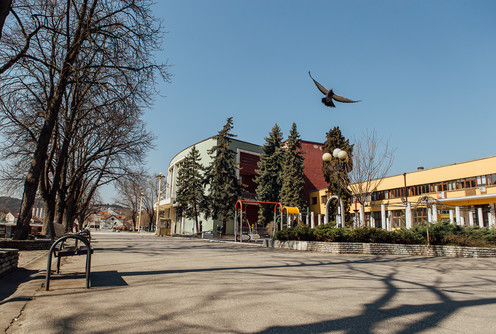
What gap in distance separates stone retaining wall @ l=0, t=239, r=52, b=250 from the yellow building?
24601 millimetres

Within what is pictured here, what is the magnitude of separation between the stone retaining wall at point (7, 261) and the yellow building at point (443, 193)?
27.4m

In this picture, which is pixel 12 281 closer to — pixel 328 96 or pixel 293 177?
pixel 328 96

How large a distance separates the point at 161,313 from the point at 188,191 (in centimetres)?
4168

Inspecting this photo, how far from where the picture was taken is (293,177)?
4288 centimetres

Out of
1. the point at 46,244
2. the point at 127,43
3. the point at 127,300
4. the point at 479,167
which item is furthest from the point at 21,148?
the point at 479,167

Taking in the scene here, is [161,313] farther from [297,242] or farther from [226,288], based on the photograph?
[297,242]

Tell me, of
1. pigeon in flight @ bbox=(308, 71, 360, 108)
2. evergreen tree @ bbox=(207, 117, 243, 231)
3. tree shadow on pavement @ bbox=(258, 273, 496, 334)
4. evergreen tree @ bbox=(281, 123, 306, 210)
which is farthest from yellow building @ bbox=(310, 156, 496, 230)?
tree shadow on pavement @ bbox=(258, 273, 496, 334)

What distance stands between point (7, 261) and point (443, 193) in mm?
41875

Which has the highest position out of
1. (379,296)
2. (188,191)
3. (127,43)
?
(127,43)

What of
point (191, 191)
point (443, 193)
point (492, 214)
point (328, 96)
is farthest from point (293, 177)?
point (328, 96)

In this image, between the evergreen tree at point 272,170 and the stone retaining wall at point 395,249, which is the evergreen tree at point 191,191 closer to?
the evergreen tree at point 272,170

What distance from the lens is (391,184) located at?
4512cm

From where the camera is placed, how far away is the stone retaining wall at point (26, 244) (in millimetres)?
12500

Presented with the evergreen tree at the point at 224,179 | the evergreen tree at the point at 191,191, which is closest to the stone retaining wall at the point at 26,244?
the evergreen tree at the point at 224,179
